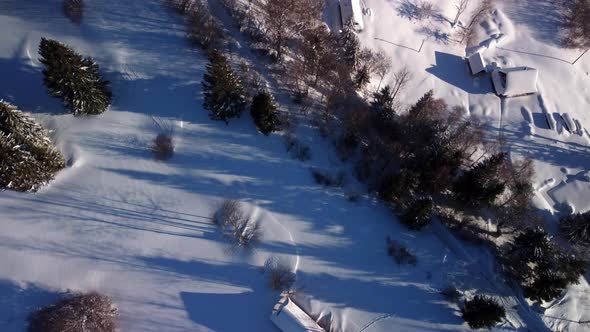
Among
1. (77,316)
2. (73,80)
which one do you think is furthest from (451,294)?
(73,80)

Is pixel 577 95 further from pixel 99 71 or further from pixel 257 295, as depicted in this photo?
pixel 99 71

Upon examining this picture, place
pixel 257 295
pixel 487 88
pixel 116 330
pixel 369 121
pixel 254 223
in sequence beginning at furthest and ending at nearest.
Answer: pixel 487 88, pixel 369 121, pixel 254 223, pixel 257 295, pixel 116 330

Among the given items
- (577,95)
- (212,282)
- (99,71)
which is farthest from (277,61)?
(577,95)

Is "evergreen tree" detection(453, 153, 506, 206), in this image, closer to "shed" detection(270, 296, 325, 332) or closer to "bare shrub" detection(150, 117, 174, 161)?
"shed" detection(270, 296, 325, 332)

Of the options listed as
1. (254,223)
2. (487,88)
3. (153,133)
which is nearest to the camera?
(254,223)

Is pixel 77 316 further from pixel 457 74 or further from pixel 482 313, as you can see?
pixel 457 74

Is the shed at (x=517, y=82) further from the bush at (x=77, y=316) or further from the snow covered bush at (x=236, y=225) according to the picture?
the bush at (x=77, y=316)
